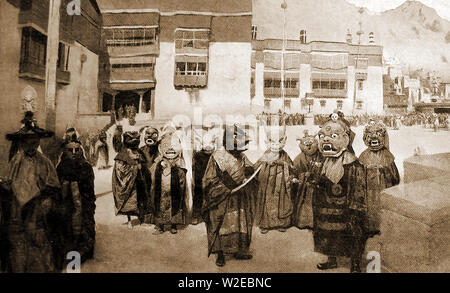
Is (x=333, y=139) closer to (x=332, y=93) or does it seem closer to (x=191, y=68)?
(x=332, y=93)

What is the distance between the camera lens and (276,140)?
3807 mm

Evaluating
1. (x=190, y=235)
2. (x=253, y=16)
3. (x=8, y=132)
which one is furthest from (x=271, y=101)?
(x=8, y=132)

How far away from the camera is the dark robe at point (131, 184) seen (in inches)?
152

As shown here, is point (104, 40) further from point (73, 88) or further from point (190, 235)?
point (190, 235)

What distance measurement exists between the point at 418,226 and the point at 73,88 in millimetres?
4327

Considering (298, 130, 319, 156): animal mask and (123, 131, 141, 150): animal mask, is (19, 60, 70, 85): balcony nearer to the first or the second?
(123, 131, 141, 150): animal mask

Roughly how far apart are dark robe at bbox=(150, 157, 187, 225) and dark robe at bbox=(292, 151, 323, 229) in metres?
1.39

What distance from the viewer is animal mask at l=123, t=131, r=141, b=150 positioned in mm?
3867

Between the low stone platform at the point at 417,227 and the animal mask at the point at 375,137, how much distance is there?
546mm

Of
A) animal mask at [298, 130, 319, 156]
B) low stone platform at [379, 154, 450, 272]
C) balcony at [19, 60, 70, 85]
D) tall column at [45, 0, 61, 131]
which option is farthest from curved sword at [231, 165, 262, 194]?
balcony at [19, 60, 70, 85]

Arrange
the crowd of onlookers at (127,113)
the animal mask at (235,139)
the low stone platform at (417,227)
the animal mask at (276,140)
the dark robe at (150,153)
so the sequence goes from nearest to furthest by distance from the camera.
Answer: the low stone platform at (417,227)
the animal mask at (235,139)
the animal mask at (276,140)
the dark robe at (150,153)
the crowd of onlookers at (127,113)

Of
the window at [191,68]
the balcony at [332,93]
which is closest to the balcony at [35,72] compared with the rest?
the window at [191,68]

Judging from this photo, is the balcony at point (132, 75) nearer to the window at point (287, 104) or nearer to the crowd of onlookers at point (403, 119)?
the window at point (287, 104)
